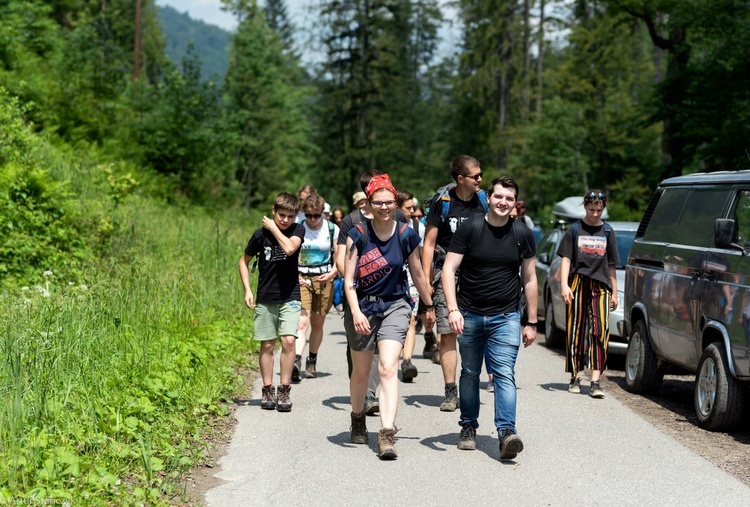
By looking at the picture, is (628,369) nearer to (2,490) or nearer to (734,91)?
(2,490)

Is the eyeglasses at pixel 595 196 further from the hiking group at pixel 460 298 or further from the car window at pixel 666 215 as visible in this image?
the hiking group at pixel 460 298

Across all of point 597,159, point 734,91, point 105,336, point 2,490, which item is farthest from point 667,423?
point 597,159

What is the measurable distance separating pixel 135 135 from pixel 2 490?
1130 inches

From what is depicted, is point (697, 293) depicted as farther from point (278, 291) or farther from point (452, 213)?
point (278, 291)

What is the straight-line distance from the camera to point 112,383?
8.12 m

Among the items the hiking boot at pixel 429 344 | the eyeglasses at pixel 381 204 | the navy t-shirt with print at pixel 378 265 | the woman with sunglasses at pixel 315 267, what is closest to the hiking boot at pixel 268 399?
the woman with sunglasses at pixel 315 267

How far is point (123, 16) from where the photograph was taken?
3273 inches

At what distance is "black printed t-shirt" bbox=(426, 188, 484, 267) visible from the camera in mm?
9039

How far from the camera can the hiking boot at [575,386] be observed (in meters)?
10.8

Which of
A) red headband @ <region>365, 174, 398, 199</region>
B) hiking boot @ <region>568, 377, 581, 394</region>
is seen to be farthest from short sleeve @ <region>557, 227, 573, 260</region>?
red headband @ <region>365, 174, 398, 199</region>

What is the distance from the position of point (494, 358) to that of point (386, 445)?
1039 mm

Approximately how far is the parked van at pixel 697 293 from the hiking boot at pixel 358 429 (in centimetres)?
300

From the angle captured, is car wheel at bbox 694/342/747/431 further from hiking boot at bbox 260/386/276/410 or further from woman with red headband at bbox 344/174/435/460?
hiking boot at bbox 260/386/276/410

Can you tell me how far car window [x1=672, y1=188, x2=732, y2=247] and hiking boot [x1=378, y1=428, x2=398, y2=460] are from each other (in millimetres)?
3725
